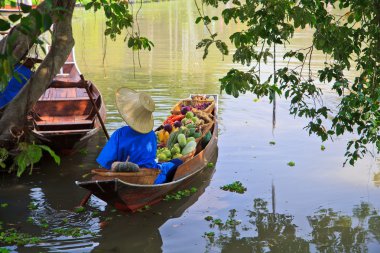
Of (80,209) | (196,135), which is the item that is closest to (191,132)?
(196,135)

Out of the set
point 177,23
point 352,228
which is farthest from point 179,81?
point 177,23

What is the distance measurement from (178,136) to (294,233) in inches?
98.5

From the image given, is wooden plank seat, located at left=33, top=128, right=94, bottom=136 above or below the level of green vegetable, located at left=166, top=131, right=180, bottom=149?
above

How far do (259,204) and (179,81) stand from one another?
914 centimetres

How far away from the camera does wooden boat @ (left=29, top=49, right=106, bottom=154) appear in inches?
343

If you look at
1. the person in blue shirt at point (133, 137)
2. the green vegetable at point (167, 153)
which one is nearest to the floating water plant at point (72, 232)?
the person in blue shirt at point (133, 137)

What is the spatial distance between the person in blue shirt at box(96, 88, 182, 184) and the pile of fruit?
1.29m

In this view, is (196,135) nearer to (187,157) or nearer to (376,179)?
(187,157)

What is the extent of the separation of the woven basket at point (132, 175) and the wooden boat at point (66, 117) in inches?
84.9

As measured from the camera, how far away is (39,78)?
14.8 ft

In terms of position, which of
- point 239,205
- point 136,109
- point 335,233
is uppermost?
point 136,109

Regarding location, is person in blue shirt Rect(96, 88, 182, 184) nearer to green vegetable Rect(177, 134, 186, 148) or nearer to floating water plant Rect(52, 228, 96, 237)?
floating water plant Rect(52, 228, 96, 237)

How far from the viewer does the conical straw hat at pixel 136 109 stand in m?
6.67

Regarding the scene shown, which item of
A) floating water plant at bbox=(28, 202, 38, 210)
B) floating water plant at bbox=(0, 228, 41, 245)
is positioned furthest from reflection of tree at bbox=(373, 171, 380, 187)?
floating water plant at bbox=(0, 228, 41, 245)
